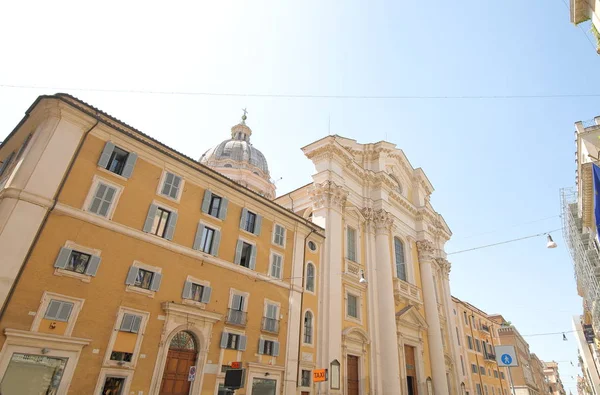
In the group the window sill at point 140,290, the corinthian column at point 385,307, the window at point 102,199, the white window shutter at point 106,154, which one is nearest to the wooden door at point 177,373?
the window sill at point 140,290

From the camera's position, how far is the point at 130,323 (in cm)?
1337

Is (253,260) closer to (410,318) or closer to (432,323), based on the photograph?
(410,318)

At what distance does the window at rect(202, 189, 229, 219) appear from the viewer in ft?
57.2

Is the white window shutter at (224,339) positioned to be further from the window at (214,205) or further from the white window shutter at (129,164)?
the white window shutter at (129,164)

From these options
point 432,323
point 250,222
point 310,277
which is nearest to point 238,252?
point 250,222

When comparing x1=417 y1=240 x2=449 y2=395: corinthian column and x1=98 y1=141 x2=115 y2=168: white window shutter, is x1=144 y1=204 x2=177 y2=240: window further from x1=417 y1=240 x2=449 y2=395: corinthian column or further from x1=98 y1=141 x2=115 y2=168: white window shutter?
x1=417 y1=240 x2=449 y2=395: corinthian column

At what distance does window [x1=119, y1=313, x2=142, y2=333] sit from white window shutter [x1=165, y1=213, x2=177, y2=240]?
342 cm

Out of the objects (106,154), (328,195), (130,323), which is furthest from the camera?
(328,195)

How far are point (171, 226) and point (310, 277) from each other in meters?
9.61

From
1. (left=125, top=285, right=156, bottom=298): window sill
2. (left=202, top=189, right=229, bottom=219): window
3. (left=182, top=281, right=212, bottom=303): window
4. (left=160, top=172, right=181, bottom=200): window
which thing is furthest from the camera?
(left=202, top=189, right=229, bottom=219): window

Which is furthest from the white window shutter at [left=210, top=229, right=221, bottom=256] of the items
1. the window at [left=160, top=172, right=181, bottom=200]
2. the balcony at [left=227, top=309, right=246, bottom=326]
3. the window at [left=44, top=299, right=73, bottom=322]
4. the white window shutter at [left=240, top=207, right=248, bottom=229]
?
the window at [left=44, top=299, right=73, bottom=322]

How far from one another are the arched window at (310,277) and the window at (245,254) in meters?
4.73

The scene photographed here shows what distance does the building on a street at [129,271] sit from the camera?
38.1 ft

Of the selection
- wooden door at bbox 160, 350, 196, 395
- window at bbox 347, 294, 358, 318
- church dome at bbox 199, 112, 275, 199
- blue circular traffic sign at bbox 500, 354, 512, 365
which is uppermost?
church dome at bbox 199, 112, 275, 199
